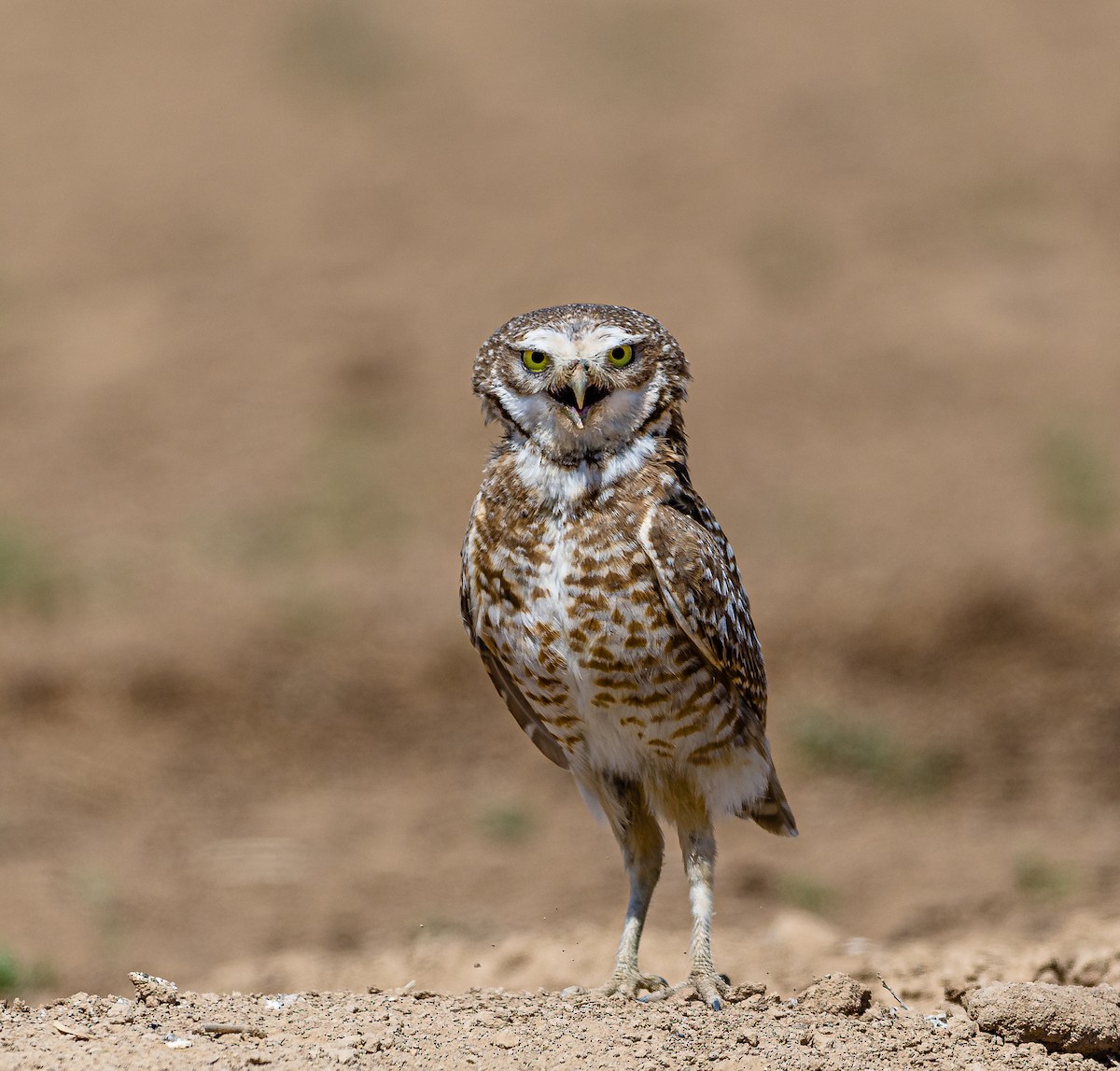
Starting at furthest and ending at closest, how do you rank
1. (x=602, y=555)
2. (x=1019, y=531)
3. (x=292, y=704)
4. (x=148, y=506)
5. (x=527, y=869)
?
1. (x=148, y=506)
2. (x=1019, y=531)
3. (x=292, y=704)
4. (x=527, y=869)
5. (x=602, y=555)

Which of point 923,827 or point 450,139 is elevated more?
point 450,139

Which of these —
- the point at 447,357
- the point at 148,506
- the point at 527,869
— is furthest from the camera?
the point at 447,357

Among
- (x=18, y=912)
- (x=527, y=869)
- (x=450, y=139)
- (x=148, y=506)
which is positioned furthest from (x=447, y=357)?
(x=18, y=912)

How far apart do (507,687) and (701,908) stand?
107cm

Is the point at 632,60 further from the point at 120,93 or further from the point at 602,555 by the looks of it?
the point at 602,555

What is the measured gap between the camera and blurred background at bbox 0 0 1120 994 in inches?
360

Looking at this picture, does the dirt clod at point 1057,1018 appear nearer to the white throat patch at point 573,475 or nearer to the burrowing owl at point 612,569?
the burrowing owl at point 612,569

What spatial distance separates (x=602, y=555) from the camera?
211 inches

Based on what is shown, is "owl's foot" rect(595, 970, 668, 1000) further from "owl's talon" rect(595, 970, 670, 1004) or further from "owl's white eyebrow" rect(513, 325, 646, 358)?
"owl's white eyebrow" rect(513, 325, 646, 358)

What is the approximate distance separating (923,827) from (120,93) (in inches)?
499

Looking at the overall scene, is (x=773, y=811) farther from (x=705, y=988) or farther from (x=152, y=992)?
(x=152, y=992)

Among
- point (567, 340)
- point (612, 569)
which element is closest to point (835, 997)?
point (612, 569)

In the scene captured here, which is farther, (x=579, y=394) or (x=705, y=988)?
(x=705, y=988)

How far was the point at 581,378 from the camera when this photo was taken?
5.16 m
